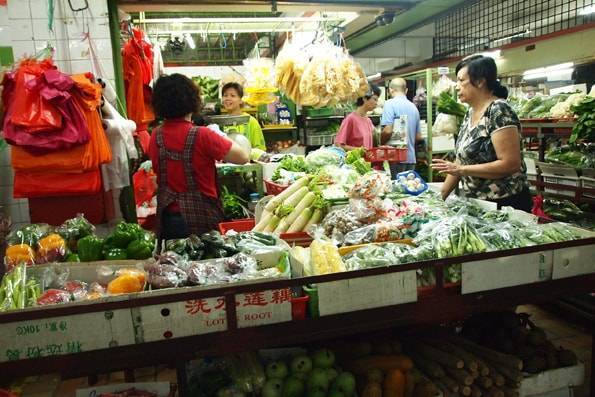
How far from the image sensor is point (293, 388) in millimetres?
2049

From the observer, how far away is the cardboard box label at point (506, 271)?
1925mm

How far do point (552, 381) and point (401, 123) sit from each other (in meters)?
4.79

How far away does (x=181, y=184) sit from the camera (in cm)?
302

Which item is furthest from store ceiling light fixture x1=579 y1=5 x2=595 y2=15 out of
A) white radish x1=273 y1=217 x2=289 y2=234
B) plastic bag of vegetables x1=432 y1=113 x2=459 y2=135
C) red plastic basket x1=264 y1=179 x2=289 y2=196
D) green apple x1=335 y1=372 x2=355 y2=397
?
green apple x1=335 y1=372 x2=355 y2=397

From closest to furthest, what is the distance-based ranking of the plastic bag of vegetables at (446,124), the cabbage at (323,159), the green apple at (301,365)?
the green apple at (301,365)
the cabbage at (323,159)
the plastic bag of vegetables at (446,124)

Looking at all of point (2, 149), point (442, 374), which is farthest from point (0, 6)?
point (442, 374)

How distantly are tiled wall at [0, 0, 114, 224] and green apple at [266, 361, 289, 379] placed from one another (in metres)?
2.89

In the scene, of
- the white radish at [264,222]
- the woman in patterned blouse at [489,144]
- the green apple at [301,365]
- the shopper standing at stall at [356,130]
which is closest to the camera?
the green apple at [301,365]

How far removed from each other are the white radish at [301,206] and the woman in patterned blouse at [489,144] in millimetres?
862

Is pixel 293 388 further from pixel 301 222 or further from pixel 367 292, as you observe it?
pixel 301 222

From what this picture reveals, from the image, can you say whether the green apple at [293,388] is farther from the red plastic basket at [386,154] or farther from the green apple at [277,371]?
the red plastic basket at [386,154]

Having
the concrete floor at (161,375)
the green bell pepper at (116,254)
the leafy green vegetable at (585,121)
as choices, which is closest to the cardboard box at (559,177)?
the leafy green vegetable at (585,121)

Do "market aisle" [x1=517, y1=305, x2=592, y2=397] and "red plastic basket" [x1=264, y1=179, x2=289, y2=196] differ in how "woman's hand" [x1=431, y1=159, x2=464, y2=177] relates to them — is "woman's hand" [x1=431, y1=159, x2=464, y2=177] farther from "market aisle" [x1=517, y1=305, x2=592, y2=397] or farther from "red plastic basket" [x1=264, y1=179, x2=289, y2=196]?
"market aisle" [x1=517, y1=305, x2=592, y2=397]

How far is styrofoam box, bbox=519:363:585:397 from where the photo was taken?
7.66ft
